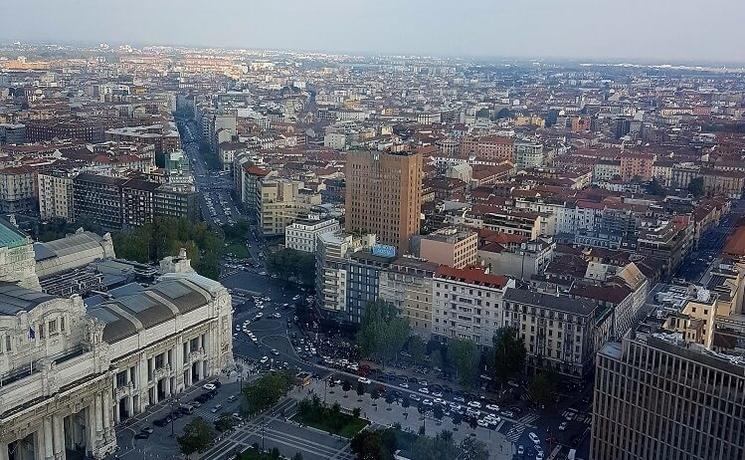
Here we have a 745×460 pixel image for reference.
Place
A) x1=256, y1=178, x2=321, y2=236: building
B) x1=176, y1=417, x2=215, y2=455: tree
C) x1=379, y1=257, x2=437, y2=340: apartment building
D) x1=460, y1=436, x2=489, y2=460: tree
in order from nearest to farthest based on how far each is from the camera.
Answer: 1. x1=460, y1=436, x2=489, y2=460: tree
2. x1=176, y1=417, x2=215, y2=455: tree
3. x1=379, y1=257, x2=437, y2=340: apartment building
4. x1=256, y1=178, x2=321, y2=236: building

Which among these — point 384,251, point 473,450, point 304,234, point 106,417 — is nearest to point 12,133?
point 304,234

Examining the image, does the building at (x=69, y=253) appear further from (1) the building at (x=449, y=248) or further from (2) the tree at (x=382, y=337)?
(1) the building at (x=449, y=248)

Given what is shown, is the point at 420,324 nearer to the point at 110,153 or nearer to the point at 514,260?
the point at 514,260

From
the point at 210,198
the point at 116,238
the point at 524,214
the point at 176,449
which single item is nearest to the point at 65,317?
the point at 176,449

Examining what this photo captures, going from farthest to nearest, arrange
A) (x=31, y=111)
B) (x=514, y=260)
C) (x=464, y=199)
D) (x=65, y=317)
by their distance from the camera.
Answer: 1. (x=31, y=111)
2. (x=464, y=199)
3. (x=514, y=260)
4. (x=65, y=317)

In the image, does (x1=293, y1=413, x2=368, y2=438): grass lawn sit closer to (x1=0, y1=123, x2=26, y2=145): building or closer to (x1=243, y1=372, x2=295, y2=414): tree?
(x1=243, y1=372, x2=295, y2=414): tree

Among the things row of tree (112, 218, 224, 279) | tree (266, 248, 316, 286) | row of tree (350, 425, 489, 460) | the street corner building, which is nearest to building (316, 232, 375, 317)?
tree (266, 248, 316, 286)
